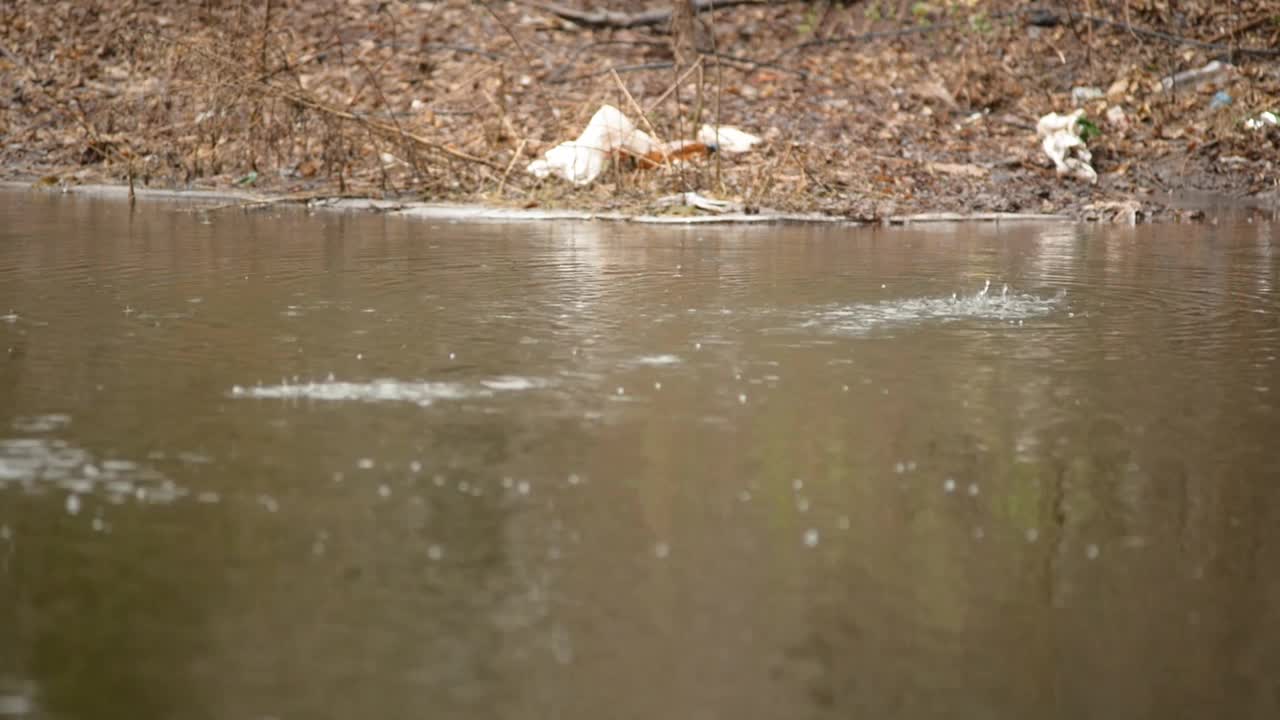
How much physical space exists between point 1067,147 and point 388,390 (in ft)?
37.1

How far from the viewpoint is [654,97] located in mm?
18438

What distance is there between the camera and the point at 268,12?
47.7ft

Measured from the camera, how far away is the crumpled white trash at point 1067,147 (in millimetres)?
15766

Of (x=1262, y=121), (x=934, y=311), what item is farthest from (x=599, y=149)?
(x=1262, y=121)

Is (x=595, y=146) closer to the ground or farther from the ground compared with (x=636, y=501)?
farther from the ground

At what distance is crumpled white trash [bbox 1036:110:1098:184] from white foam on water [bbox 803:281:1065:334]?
7.39m

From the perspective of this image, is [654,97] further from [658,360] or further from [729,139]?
[658,360]

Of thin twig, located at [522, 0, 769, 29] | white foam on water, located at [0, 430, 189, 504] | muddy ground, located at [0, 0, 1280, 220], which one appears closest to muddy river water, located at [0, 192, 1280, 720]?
white foam on water, located at [0, 430, 189, 504]

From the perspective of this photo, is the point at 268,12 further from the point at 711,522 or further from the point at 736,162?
the point at 711,522

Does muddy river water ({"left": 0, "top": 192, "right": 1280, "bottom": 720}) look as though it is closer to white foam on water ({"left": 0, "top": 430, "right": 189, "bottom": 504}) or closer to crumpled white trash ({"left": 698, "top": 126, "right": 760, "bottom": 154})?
white foam on water ({"left": 0, "top": 430, "right": 189, "bottom": 504})

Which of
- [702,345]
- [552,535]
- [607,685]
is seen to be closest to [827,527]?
[552,535]

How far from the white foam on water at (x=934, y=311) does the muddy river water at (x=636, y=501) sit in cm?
4

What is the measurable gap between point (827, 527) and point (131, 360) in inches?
133

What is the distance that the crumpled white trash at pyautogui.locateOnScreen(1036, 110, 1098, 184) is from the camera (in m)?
15.8
